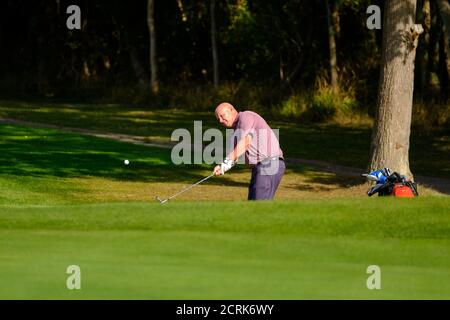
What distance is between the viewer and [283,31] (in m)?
50.6

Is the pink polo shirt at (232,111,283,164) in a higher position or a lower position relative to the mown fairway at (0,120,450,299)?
higher

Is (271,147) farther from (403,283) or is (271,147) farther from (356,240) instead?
(403,283)

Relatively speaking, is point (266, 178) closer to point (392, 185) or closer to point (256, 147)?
point (256, 147)

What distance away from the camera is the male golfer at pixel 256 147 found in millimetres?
15836

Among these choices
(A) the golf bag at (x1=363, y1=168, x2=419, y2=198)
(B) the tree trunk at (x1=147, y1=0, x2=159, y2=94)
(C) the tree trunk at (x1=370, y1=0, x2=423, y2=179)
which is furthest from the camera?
(B) the tree trunk at (x1=147, y1=0, x2=159, y2=94)

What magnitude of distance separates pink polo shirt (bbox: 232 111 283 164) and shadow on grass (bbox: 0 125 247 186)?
10.5 meters

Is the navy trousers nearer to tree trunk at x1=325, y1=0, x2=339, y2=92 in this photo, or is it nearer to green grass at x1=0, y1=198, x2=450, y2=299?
green grass at x1=0, y1=198, x2=450, y2=299

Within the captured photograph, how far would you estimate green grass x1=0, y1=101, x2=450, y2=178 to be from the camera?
3114 centimetres

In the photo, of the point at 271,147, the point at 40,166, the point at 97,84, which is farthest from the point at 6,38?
the point at 271,147

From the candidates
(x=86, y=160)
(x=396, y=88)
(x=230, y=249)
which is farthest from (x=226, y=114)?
(x=86, y=160)

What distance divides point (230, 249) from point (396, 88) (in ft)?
41.4

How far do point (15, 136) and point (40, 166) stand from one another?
7.82 meters

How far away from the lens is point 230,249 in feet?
38.2

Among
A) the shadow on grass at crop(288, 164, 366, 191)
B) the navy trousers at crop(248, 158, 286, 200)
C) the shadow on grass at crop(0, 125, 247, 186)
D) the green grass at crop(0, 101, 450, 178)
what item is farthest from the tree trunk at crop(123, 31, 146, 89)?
the navy trousers at crop(248, 158, 286, 200)
